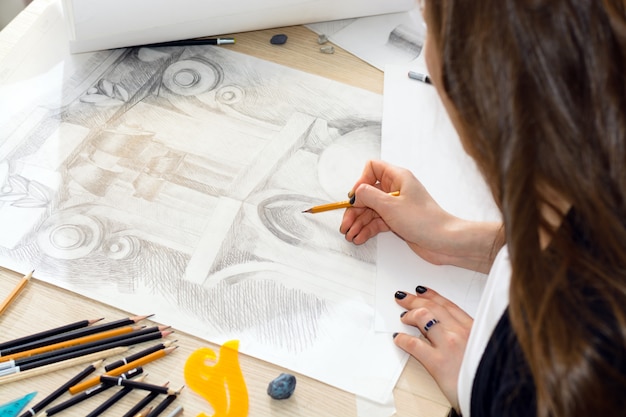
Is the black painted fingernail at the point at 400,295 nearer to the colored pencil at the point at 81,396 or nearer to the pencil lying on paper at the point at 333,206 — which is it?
the pencil lying on paper at the point at 333,206

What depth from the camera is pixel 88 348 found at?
0.77m

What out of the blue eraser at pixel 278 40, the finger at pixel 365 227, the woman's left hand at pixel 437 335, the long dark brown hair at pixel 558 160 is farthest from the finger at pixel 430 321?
the blue eraser at pixel 278 40

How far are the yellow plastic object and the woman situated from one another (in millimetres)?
289

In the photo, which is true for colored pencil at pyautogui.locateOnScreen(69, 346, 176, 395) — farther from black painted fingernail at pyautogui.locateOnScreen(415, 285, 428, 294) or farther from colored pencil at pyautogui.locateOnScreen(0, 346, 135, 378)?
black painted fingernail at pyautogui.locateOnScreen(415, 285, 428, 294)

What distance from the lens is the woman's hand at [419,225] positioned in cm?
88

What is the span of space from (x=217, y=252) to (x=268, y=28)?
0.44 meters

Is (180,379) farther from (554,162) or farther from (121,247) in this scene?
(554,162)

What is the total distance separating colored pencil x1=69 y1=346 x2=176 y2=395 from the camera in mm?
743

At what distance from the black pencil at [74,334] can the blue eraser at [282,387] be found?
164 millimetres

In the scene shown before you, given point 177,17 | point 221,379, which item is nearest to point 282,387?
point 221,379

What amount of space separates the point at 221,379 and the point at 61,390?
0.16 m

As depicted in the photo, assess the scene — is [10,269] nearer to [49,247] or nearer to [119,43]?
[49,247]

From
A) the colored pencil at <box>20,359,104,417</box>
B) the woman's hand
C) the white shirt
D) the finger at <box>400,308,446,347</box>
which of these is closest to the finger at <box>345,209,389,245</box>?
the woman's hand

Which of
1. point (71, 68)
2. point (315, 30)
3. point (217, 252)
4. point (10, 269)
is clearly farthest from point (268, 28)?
point (10, 269)
